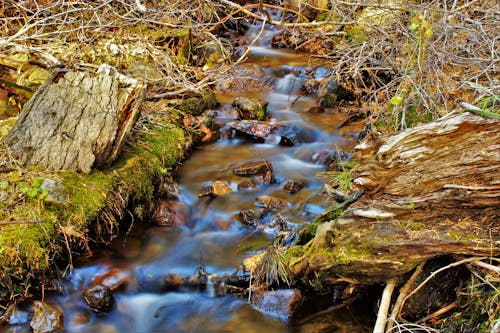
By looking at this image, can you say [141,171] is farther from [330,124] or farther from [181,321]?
[330,124]

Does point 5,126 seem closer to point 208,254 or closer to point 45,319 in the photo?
point 45,319

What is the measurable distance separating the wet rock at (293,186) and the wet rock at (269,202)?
30cm

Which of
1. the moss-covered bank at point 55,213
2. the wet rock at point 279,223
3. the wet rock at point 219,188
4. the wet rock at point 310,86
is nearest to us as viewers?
the moss-covered bank at point 55,213

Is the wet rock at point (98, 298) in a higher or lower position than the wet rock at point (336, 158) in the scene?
lower

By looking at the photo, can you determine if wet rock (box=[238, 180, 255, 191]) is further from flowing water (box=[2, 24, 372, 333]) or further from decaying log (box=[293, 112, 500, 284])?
decaying log (box=[293, 112, 500, 284])

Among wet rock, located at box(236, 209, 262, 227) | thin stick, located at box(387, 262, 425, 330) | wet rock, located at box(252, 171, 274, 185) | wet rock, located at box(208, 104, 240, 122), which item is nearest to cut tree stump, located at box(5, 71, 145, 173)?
wet rock, located at box(236, 209, 262, 227)

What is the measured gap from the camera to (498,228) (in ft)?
8.77

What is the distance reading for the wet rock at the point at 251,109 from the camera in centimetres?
695

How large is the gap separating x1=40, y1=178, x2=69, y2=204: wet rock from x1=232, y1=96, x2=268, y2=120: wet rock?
3702 mm

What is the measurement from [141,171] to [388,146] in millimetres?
2660

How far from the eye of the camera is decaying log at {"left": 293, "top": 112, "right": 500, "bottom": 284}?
265cm

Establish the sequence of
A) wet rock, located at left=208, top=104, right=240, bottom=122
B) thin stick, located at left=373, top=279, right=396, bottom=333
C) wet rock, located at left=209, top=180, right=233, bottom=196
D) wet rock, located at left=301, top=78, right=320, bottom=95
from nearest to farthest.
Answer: thin stick, located at left=373, top=279, right=396, bottom=333 → wet rock, located at left=209, top=180, right=233, bottom=196 → wet rock, located at left=208, top=104, right=240, bottom=122 → wet rock, located at left=301, top=78, right=320, bottom=95

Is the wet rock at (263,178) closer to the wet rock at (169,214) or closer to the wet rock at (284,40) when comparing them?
the wet rock at (169,214)

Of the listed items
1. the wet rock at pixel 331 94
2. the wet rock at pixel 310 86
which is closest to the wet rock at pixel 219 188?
the wet rock at pixel 331 94
